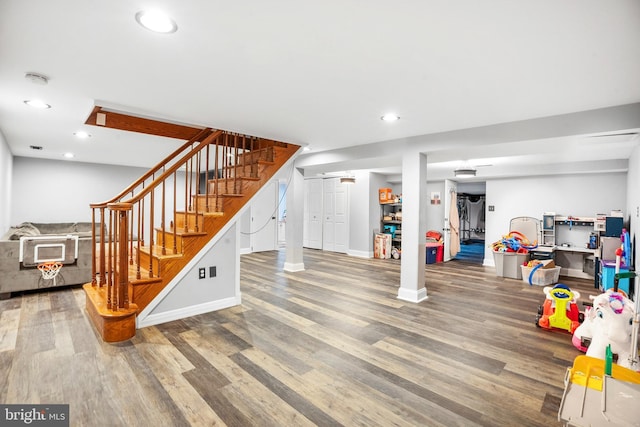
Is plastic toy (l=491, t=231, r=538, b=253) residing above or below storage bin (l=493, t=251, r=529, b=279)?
above

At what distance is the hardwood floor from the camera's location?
1985mm

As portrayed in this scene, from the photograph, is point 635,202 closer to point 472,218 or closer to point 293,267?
point 293,267

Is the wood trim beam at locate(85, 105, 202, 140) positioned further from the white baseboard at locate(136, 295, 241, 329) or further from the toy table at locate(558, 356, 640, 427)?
the toy table at locate(558, 356, 640, 427)

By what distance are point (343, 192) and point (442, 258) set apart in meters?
3.07

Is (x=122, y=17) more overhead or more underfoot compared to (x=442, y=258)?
more overhead

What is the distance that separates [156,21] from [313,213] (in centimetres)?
797

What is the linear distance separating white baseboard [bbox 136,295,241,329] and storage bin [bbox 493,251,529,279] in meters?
4.99

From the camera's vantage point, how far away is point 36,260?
4.38 metres

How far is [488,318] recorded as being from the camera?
375 centimetres

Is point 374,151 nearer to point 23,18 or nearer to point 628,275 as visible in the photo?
point 628,275

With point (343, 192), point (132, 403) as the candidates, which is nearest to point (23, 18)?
point (132, 403)

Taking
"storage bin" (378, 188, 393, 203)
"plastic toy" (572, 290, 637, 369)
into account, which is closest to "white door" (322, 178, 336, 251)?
"storage bin" (378, 188, 393, 203)

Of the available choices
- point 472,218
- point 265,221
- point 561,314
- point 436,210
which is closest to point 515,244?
point 436,210

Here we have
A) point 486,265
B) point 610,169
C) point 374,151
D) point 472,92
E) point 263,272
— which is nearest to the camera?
point 472,92
